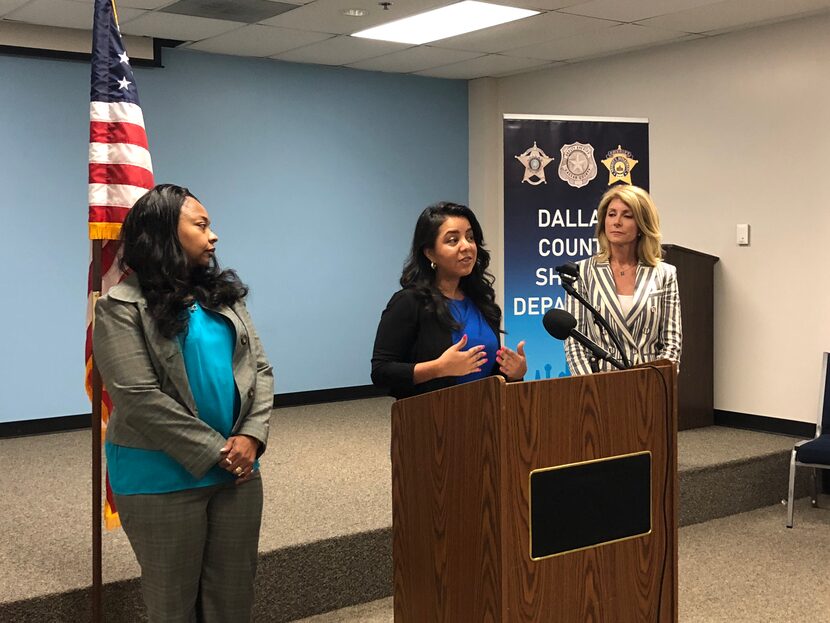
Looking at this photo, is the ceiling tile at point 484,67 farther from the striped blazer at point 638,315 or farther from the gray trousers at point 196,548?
the gray trousers at point 196,548

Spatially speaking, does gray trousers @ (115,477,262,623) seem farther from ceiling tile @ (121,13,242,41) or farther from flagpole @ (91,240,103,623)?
ceiling tile @ (121,13,242,41)

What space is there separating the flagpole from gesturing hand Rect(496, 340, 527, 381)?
1.37m

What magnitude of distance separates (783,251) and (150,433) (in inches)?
189

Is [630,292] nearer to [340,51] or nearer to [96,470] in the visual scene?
[96,470]

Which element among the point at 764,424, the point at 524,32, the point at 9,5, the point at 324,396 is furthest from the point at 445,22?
the point at 764,424

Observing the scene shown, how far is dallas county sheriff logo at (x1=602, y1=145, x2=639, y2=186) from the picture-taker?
17.0 feet

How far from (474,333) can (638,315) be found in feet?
4.94

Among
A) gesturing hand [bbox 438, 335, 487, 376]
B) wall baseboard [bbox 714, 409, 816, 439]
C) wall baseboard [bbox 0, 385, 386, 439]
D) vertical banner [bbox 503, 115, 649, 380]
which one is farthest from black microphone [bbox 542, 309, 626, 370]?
wall baseboard [bbox 714, 409, 816, 439]

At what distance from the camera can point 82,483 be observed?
487 centimetres

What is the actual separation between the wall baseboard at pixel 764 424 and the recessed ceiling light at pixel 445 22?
294 centimetres

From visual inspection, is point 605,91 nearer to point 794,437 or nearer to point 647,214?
point 794,437

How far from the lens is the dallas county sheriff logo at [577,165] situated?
512cm

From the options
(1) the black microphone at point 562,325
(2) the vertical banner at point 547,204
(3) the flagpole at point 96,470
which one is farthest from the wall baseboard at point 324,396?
(1) the black microphone at point 562,325

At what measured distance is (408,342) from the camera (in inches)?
109
